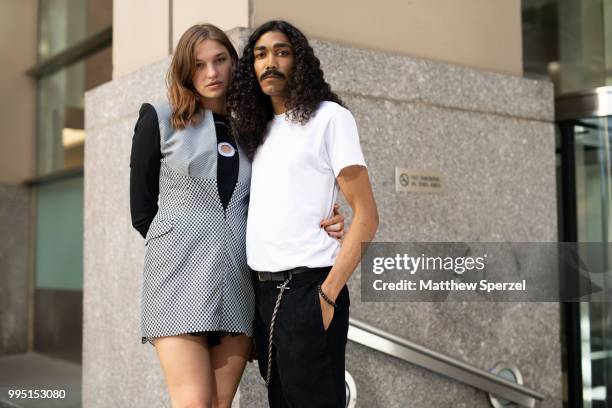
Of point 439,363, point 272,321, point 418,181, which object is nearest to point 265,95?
point 272,321

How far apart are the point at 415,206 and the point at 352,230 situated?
2.30 meters

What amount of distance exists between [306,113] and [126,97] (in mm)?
2764

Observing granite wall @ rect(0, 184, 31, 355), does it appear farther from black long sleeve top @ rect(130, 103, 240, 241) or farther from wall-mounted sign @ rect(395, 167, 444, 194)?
black long sleeve top @ rect(130, 103, 240, 241)

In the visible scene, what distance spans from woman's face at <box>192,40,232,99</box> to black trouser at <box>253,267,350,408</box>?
31.1 inches

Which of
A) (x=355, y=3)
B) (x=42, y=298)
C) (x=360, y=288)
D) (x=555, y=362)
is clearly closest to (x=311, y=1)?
(x=355, y=3)

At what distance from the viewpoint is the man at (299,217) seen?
8.66 feet

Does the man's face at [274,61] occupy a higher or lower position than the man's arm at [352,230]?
higher

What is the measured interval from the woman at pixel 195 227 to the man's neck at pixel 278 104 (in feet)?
0.73

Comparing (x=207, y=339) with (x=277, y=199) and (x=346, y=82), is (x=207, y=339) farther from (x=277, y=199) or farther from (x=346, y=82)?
(x=346, y=82)

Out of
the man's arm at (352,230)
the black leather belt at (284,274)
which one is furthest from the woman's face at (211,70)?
the black leather belt at (284,274)

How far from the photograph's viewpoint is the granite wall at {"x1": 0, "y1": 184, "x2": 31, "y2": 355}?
9.16m

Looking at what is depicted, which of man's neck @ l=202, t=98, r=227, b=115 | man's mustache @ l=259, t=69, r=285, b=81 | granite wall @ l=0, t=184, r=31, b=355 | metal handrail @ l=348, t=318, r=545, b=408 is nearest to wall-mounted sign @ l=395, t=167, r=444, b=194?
metal handrail @ l=348, t=318, r=545, b=408

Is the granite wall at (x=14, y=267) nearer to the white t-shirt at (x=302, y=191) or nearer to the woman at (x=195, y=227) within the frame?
the woman at (x=195, y=227)

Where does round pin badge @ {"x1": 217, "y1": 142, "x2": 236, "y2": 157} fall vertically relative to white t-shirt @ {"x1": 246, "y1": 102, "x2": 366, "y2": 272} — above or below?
above
